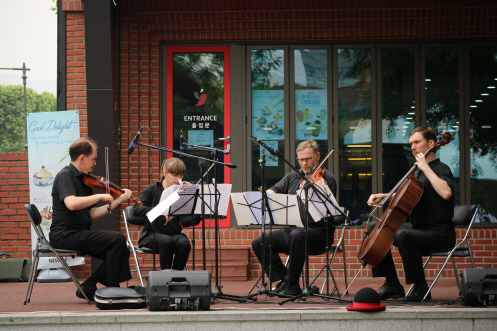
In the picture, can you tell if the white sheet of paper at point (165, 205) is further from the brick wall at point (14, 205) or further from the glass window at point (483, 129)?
the glass window at point (483, 129)

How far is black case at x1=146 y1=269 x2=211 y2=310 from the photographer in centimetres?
438

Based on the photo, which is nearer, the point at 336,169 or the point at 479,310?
the point at 479,310

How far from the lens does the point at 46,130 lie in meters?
7.14

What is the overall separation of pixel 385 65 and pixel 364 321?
4.29 m

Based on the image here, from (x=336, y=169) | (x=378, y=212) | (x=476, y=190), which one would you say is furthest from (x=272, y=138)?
(x=476, y=190)

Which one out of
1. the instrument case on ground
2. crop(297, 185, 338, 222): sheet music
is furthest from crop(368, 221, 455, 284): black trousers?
the instrument case on ground

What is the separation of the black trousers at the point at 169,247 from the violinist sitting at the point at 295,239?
0.71 m

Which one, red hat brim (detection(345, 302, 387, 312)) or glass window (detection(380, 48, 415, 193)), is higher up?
glass window (detection(380, 48, 415, 193))

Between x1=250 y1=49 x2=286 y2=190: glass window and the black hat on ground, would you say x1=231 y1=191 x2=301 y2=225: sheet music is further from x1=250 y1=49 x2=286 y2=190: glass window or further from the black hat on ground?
x1=250 y1=49 x2=286 y2=190: glass window

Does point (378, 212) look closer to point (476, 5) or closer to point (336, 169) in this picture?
point (336, 169)

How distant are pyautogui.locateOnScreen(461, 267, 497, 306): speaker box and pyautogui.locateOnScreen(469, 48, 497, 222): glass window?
10.6 ft

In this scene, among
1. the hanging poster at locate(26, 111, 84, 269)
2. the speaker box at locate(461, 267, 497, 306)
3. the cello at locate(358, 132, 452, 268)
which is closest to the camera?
the speaker box at locate(461, 267, 497, 306)

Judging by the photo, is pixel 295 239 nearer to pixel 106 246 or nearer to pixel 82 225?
pixel 106 246

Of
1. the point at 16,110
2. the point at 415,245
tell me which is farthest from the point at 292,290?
the point at 16,110
